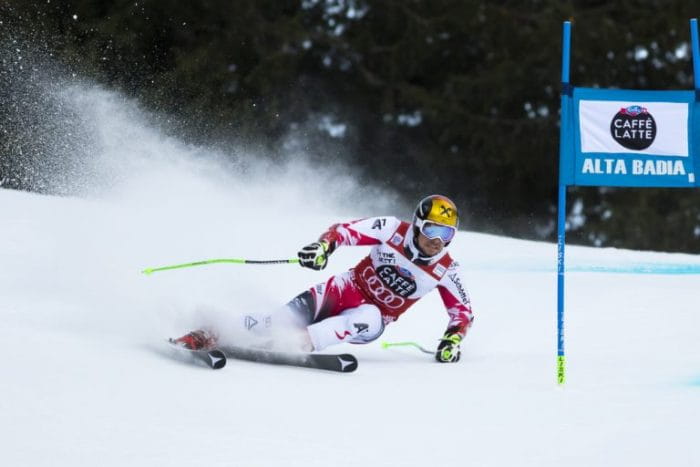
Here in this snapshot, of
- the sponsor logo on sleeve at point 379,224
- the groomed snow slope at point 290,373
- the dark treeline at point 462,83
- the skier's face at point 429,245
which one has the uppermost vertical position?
the dark treeline at point 462,83

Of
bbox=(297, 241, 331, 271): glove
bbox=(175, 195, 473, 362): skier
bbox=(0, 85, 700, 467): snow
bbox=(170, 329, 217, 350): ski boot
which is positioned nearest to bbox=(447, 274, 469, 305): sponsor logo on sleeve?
bbox=(175, 195, 473, 362): skier

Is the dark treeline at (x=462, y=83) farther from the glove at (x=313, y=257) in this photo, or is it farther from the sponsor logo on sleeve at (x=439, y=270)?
the glove at (x=313, y=257)

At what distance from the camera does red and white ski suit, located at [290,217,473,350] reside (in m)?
6.68

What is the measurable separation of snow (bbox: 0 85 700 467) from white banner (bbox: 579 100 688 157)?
1217 millimetres

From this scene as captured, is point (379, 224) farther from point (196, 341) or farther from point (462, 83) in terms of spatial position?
point (462, 83)

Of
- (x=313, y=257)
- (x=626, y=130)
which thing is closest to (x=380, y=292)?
(x=313, y=257)

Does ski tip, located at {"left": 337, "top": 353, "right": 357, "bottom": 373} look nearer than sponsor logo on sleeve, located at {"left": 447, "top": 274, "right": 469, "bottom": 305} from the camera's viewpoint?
Yes

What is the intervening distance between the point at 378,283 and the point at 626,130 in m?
1.77

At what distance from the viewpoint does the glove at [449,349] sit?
6.86m

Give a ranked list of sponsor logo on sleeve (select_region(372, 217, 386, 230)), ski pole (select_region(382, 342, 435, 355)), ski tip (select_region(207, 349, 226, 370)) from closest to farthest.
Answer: ski tip (select_region(207, 349, 226, 370)), sponsor logo on sleeve (select_region(372, 217, 386, 230)), ski pole (select_region(382, 342, 435, 355))

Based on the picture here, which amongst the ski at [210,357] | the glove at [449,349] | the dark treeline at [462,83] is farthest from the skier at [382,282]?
the dark treeline at [462,83]

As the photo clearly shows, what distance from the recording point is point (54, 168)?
15.0 m

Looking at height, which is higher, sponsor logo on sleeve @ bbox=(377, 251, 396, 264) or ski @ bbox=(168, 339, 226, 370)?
sponsor logo on sleeve @ bbox=(377, 251, 396, 264)

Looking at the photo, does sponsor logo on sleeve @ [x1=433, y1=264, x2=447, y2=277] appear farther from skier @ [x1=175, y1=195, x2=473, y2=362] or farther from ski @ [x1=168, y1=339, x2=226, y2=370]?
ski @ [x1=168, y1=339, x2=226, y2=370]
